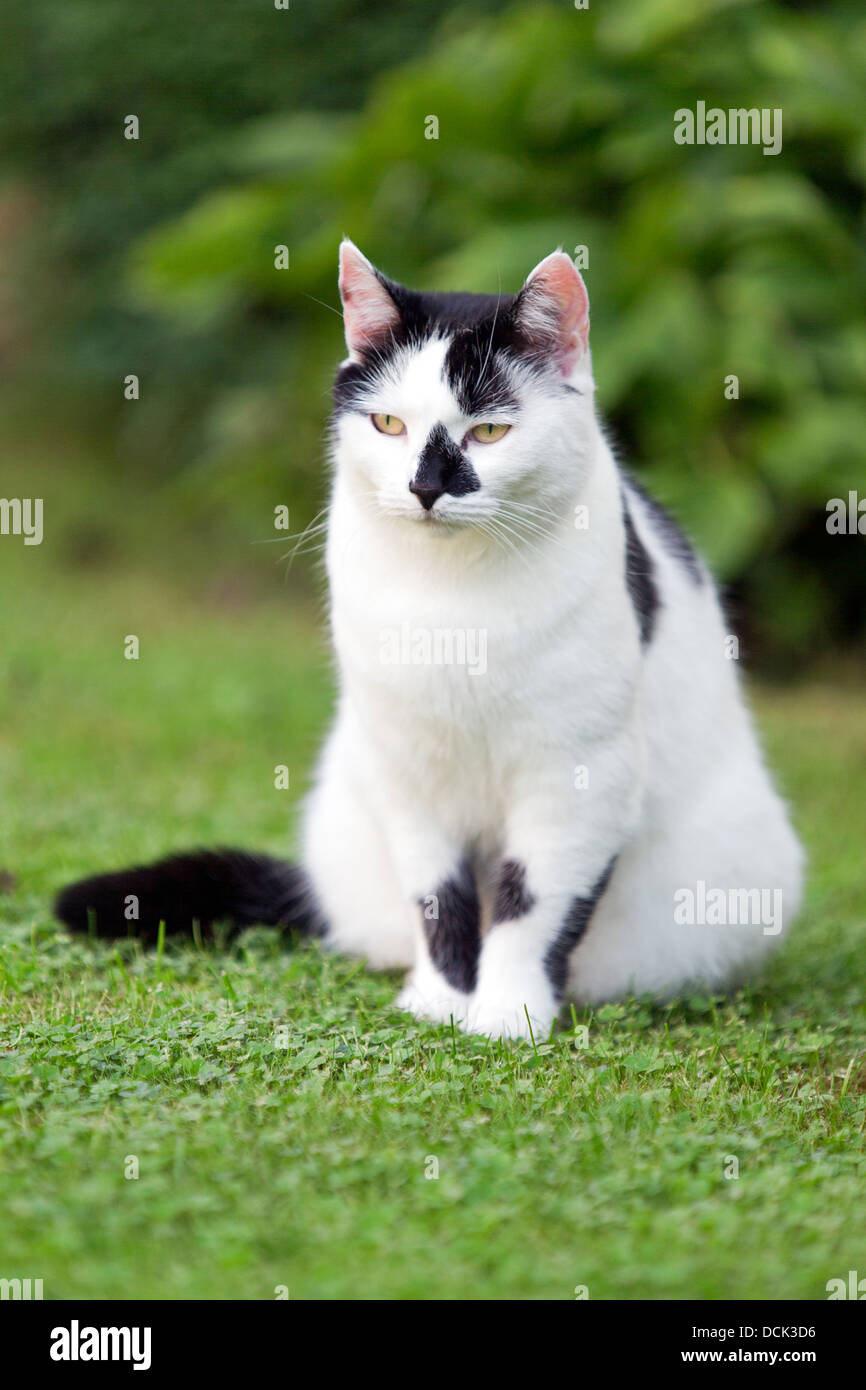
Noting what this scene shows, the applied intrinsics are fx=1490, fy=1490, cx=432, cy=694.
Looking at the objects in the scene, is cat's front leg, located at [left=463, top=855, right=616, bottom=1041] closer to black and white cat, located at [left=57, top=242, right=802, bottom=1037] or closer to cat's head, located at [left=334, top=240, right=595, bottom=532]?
black and white cat, located at [left=57, top=242, right=802, bottom=1037]

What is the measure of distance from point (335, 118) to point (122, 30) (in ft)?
4.75

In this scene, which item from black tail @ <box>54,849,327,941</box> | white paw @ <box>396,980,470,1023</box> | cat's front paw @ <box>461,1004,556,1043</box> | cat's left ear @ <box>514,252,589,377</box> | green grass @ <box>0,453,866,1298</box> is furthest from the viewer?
black tail @ <box>54,849,327,941</box>

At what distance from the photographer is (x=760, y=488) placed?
22.6 ft

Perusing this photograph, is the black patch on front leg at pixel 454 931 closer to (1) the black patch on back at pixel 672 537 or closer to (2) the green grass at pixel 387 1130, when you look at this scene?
(2) the green grass at pixel 387 1130

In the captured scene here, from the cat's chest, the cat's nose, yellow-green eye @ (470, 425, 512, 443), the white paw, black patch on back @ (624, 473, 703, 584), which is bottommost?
the white paw

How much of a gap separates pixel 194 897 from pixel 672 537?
1508 millimetres

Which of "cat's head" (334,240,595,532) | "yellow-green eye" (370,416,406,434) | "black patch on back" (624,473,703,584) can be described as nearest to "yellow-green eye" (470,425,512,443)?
"cat's head" (334,240,595,532)

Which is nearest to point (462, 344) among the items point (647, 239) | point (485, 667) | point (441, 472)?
point (441, 472)

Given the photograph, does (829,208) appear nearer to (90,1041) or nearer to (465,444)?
(465,444)

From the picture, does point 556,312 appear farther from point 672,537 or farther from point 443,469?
point 672,537

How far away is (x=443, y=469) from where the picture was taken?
289cm

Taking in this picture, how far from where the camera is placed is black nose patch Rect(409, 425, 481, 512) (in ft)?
9.40

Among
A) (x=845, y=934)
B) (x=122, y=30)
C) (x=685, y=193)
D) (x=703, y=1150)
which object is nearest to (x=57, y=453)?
(x=122, y=30)

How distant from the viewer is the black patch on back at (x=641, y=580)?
10.8 feet
